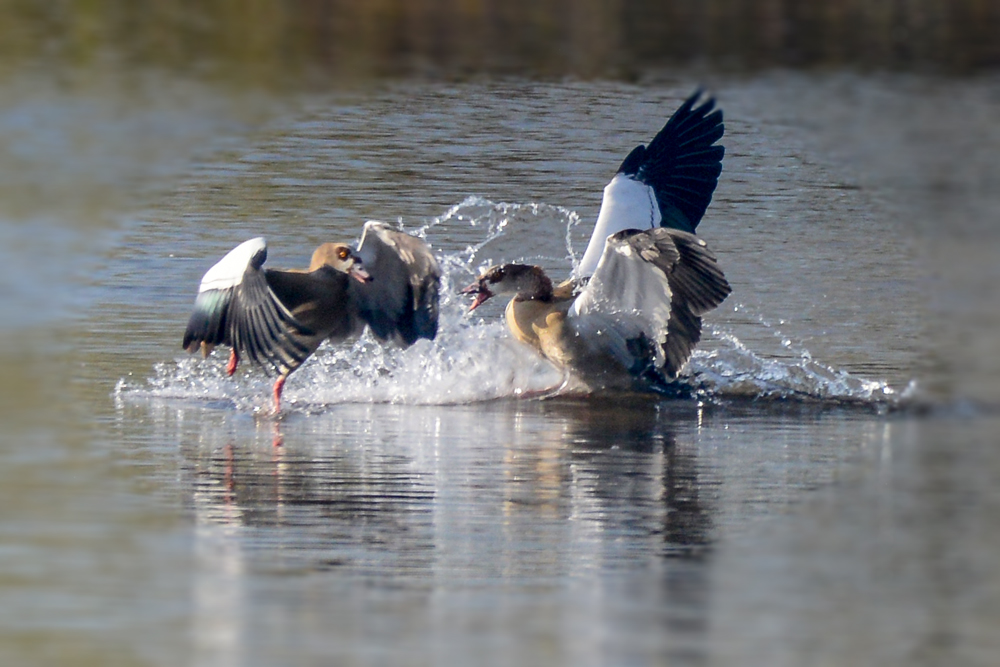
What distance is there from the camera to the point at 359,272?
23.6ft

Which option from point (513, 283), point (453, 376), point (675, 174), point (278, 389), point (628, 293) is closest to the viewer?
point (278, 389)

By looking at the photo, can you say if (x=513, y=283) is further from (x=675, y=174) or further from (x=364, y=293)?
(x=675, y=174)

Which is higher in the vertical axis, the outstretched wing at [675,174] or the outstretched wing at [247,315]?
the outstretched wing at [675,174]

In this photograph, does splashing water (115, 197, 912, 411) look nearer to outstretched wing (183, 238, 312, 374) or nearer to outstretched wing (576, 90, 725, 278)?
outstretched wing (183, 238, 312, 374)

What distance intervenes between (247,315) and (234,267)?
0.22 m

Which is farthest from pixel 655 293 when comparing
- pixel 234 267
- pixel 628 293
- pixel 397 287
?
pixel 234 267

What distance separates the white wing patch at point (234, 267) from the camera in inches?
270

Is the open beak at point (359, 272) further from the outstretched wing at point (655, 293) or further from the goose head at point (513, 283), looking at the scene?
the outstretched wing at point (655, 293)

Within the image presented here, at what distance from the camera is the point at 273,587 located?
4.65 meters

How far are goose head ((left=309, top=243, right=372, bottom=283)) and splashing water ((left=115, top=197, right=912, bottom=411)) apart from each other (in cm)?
50

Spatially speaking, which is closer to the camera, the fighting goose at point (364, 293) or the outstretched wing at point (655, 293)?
the outstretched wing at point (655, 293)

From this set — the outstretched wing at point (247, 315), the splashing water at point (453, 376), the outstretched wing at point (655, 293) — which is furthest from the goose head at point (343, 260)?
the outstretched wing at point (655, 293)

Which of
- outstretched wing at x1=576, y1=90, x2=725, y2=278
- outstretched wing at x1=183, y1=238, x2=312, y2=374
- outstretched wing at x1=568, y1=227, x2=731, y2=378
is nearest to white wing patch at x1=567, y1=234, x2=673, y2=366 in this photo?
outstretched wing at x1=568, y1=227, x2=731, y2=378

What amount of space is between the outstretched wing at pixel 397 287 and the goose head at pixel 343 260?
0.30 feet
